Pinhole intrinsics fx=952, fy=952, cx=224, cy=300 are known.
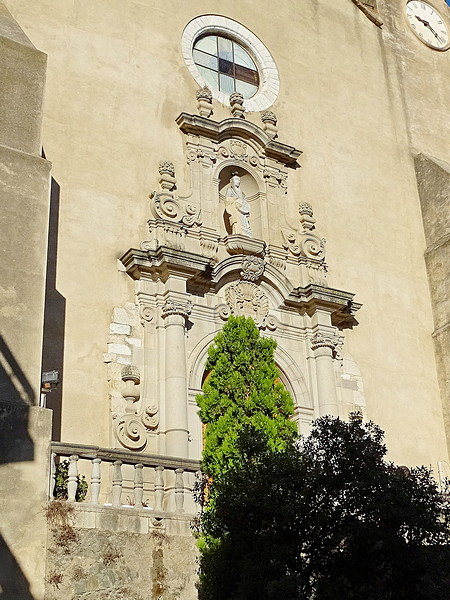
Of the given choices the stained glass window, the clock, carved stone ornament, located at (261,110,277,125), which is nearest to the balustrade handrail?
carved stone ornament, located at (261,110,277,125)

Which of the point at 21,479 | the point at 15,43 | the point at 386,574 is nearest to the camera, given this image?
the point at 386,574

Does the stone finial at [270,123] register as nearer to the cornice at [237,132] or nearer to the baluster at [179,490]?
the cornice at [237,132]

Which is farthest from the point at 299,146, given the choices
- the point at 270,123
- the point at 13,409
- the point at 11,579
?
the point at 11,579

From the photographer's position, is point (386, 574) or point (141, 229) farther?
point (141, 229)

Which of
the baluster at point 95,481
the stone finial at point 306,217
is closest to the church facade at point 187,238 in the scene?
the baluster at point 95,481

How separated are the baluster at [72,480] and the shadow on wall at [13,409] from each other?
1.95 ft

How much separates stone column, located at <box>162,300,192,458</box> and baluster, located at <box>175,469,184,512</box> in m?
1.20

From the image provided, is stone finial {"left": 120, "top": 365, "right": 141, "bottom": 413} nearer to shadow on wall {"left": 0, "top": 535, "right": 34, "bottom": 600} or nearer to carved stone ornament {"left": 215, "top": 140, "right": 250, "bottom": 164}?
shadow on wall {"left": 0, "top": 535, "right": 34, "bottom": 600}

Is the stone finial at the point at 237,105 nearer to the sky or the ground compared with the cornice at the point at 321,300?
nearer to the sky

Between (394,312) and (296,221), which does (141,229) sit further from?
(394,312)

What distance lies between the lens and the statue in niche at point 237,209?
15703 millimetres

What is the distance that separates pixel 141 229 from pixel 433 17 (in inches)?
431

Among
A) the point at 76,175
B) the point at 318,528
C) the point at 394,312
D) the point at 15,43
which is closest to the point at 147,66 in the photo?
the point at 76,175

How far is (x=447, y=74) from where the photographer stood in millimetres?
21375
